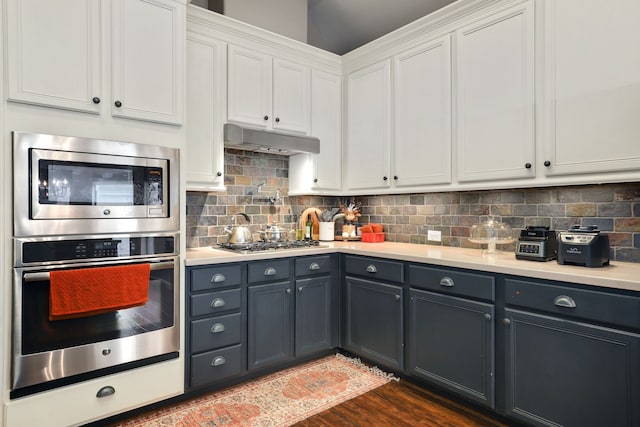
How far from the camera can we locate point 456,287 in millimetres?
2268

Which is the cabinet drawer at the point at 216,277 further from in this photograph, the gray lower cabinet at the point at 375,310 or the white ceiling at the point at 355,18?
the white ceiling at the point at 355,18

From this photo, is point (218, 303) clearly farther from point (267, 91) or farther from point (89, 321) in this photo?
Answer: point (267, 91)

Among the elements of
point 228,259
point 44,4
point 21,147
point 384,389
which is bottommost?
point 384,389

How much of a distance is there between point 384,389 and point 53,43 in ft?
9.26

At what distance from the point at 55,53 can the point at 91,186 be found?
684 millimetres

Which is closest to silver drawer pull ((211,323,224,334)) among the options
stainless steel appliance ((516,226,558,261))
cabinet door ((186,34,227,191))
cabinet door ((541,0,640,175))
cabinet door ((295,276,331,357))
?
cabinet door ((295,276,331,357))

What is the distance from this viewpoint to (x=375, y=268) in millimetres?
2762

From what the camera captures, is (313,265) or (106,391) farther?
(313,265)

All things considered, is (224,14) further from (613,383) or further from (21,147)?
(613,383)

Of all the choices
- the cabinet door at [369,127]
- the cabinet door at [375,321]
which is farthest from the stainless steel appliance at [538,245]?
the cabinet door at [369,127]

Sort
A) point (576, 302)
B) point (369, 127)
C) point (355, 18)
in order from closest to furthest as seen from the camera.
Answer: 1. point (576, 302)
2. point (369, 127)
3. point (355, 18)

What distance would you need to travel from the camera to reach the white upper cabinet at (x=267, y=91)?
2855mm

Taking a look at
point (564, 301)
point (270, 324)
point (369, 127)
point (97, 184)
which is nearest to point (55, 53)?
point (97, 184)

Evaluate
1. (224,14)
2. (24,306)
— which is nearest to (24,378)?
(24,306)
